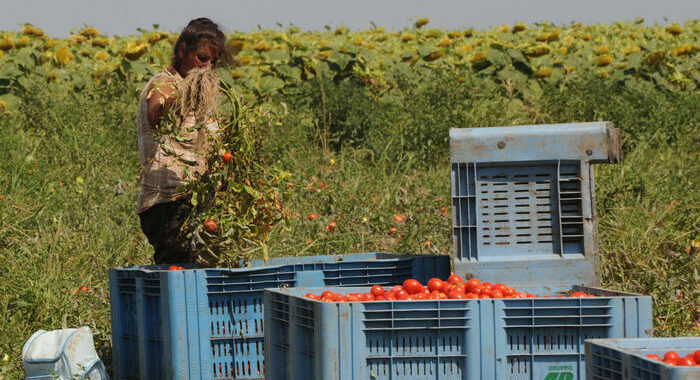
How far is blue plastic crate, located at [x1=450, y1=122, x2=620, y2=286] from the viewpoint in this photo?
404cm

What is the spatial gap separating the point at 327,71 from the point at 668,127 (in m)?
3.37

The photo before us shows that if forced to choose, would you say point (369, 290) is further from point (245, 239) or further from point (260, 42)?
point (260, 42)

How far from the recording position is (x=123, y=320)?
4391mm

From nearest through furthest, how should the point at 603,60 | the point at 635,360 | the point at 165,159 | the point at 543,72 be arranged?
1. the point at 635,360
2. the point at 165,159
3. the point at 543,72
4. the point at 603,60

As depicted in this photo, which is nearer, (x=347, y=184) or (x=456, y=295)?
(x=456, y=295)

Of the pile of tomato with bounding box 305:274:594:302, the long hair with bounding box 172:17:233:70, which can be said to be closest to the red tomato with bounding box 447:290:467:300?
the pile of tomato with bounding box 305:274:594:302

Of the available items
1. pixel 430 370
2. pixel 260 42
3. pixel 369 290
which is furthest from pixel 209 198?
pixel 260 42

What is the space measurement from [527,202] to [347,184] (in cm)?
391

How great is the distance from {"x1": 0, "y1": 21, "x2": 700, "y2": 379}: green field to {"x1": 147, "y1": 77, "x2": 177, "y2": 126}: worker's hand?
1.42 feet

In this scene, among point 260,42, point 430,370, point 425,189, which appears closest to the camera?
point 430,370

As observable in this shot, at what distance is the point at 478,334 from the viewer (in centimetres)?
329

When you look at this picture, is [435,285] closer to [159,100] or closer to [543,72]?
[159,100]

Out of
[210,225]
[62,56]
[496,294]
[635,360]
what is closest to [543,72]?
[62,56]

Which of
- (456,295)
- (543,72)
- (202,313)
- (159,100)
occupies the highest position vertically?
(543,72)
